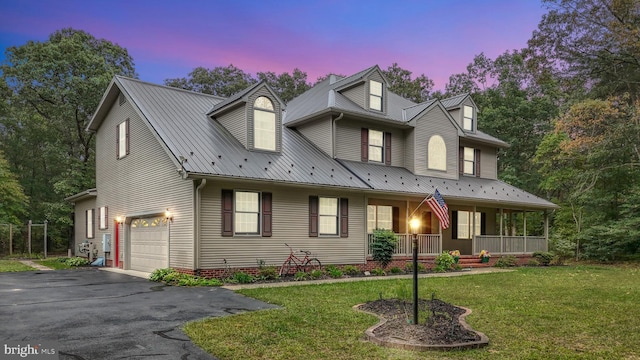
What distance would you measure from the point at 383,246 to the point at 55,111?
25.0 metres

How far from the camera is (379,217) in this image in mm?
19453

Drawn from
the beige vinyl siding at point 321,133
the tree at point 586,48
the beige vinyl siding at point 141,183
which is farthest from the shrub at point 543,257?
the beige vinyl siding at point 141,183

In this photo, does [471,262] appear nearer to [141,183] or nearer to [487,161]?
[487,161]

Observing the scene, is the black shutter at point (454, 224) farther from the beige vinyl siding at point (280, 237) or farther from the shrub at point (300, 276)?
the shrub at point (300, 276)

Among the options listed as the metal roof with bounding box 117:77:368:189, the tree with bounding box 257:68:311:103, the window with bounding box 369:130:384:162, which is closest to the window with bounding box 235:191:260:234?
the metal roof with bounding box 117:77:368:189

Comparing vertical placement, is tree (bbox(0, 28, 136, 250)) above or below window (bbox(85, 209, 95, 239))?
above

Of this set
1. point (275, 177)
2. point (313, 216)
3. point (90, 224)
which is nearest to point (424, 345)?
point (275, 177)

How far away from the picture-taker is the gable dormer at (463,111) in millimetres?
23328

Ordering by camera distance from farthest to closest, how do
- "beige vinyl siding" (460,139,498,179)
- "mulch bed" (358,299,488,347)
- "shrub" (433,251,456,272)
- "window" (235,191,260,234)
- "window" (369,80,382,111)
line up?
"beige vinyl siding" (460,139,498,179)
"window" (369,80,382,111)
"shrub" (433,251,456,272)
"window" (235,191,260,234)
"mulch bed" (358,299,488,347)

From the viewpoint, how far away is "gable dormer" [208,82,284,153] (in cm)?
1563

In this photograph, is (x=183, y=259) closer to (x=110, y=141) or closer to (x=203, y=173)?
(x=203, y=173)

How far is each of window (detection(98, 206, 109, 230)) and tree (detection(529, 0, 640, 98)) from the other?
20.7 m

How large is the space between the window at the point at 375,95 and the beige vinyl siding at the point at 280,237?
192 inches

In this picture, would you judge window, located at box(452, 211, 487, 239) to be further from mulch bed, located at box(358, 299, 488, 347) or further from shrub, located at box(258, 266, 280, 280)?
mulch bed, located at box(358, 299, 488, 347)
